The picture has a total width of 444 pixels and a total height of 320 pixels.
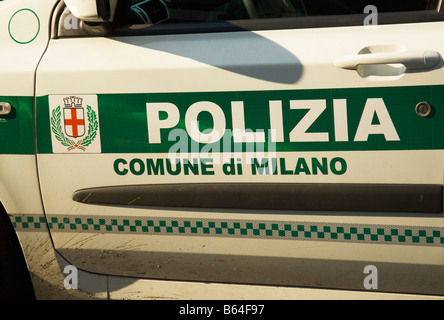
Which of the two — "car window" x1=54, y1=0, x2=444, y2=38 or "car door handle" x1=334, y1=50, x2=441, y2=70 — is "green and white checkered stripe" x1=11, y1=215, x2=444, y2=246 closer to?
"car door handle" x1=334, y1=50, x2=441, y2=70

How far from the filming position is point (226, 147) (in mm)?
2154

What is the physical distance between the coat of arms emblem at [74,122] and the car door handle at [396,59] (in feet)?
2.53

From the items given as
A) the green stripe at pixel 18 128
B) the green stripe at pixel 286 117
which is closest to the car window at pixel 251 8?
the green stripe at pixel 286 117

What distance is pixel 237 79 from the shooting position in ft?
7.00

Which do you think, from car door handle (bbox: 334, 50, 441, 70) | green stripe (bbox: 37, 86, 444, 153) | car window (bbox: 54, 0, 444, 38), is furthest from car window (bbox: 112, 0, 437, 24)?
green stripe (bbox: 37, 86, 444, 153)

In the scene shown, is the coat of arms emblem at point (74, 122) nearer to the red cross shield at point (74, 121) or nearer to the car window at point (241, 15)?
the red cross shield at point (74, 121)

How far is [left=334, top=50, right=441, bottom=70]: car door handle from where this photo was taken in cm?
203

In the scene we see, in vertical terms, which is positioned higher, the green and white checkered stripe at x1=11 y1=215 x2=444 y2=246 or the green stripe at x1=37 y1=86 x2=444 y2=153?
the green stripe at x1=37 y1=86 x2=444 y2=153

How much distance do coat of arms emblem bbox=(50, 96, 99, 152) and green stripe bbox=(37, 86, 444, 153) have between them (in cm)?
3

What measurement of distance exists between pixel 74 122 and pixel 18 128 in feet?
0.62

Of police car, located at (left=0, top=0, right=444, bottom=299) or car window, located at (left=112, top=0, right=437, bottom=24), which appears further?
car window, located at (left=112, top=0, right=437, bottom=24)

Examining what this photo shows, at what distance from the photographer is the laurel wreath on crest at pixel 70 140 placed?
2226 mm

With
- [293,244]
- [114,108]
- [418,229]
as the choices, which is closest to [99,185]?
[114,108]
